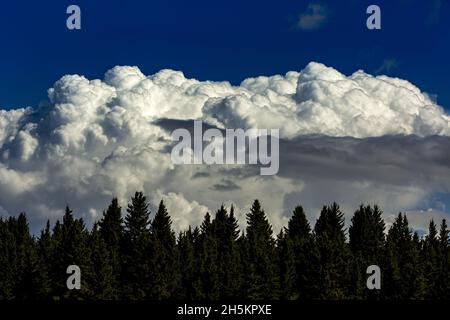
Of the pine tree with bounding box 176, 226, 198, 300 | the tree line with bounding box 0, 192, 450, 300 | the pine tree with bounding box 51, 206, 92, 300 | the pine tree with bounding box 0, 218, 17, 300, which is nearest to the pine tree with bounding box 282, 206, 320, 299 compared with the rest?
the tree line with bounding box 0, 192, 450, 300

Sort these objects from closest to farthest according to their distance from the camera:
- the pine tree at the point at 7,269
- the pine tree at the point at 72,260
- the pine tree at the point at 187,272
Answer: the pine tree at the point at 72,260 < the pine tree at the point at 187,272 < the pine tree at the point at 7,269

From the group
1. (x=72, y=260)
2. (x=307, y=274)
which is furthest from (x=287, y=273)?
(x=72, y=260)

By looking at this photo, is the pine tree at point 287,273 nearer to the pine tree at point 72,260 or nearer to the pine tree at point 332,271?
the pine tree at point 332,271

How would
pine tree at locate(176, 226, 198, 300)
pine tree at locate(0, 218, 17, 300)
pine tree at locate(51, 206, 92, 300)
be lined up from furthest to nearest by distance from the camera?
pine tree at locate(0, 218, 17, 300) < pine tree at locate(176, 226, 198, 300) < pine tree at locate(51, 206, 92, 300)

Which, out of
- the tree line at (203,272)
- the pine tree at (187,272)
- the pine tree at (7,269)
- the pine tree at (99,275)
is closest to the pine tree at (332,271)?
the tree line at (203,272)

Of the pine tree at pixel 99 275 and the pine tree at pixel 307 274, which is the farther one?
the pine tree at pixel 307 274

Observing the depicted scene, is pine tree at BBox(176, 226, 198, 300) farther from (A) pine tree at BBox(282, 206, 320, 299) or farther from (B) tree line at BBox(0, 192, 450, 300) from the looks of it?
(A) pine tree at BBox(282, 206, 320, 299)

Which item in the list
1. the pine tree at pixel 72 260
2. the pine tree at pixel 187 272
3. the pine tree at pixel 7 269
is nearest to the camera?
the pine tree at pixel 72 260

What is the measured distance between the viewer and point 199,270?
532 ft
